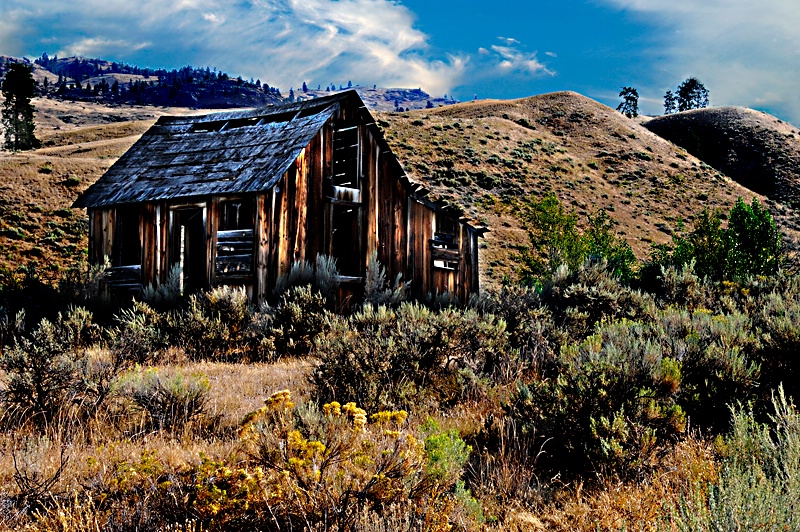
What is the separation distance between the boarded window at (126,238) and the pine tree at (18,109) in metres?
49.4

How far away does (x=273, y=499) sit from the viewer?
3.71m

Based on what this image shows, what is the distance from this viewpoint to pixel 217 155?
48.3 feet

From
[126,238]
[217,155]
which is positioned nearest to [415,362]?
[217,155]

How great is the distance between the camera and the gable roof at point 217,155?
44.0 ft

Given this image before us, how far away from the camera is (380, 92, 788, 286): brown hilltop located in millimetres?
42656

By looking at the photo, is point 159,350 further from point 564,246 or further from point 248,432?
point 564,246

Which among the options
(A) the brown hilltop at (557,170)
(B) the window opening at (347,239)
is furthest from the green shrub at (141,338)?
(A) the brown hilltop at (557,170)

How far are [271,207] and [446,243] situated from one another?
5685mm

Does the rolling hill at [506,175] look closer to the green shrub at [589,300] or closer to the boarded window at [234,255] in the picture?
the boarded window at [234,255]

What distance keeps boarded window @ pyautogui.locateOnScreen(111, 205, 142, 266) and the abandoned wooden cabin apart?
0.03 meters

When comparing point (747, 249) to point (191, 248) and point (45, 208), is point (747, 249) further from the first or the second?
point (45, 208)

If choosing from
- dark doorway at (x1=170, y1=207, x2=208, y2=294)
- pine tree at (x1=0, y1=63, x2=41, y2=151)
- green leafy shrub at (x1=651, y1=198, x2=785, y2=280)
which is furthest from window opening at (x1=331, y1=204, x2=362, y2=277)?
pine tree at (x1=0, y1=63, x2=41, y2=151)

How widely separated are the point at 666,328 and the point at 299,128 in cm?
964

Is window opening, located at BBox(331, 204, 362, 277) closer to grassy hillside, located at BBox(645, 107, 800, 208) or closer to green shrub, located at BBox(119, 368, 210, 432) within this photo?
green shrub, located at BBox(119, 368, 210, 432)
